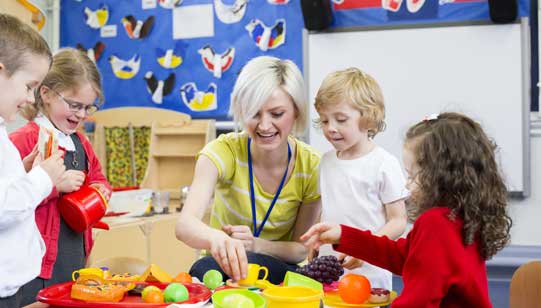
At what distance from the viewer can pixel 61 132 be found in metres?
1.72

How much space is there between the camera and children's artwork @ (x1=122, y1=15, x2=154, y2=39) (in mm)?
3744

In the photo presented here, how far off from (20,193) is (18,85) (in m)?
0.23

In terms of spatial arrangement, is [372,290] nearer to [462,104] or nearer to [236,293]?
[236,293]

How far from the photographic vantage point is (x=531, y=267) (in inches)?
51.9

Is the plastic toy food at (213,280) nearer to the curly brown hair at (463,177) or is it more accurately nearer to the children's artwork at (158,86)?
the curly brown hair at (463,177)

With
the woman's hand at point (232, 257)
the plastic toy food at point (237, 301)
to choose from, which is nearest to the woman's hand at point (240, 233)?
the woman's hand at point (232, 257)

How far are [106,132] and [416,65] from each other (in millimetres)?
1871

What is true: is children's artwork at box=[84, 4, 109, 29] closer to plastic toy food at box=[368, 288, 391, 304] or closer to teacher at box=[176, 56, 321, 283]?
teacher at box=[176, 56, 321, 283]

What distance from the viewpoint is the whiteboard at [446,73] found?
296cm

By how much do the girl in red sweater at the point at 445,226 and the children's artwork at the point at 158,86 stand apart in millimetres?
2544

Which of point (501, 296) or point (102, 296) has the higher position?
point (102, 296)

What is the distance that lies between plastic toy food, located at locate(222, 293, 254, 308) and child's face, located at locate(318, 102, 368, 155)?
66 centimetres

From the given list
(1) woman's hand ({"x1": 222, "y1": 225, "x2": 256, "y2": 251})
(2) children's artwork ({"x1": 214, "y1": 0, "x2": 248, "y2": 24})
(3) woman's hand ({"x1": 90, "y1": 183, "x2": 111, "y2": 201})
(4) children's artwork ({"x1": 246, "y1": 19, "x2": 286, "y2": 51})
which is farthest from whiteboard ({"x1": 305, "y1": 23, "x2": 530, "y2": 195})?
(1) woman's hand ({"x1": 222, "y1": 225, "x2": 256, "y2": 251})

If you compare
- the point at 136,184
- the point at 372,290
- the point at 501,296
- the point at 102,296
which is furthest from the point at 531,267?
the point at 136,184
